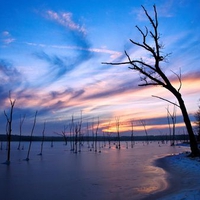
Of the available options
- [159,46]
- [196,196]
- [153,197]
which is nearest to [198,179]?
[153,197]

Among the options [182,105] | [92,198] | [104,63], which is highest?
[104,63]

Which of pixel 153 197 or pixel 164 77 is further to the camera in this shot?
pixel 164 77

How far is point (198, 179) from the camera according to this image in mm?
8820

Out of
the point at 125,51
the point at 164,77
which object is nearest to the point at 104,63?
the point at 125,51

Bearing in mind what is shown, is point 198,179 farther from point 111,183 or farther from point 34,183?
point 34,183

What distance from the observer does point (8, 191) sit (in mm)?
8320

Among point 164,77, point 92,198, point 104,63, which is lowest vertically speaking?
point 92,198

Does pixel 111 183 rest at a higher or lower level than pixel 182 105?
lower

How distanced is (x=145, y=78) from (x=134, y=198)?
879cm

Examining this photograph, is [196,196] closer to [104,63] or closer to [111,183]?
[111,183]

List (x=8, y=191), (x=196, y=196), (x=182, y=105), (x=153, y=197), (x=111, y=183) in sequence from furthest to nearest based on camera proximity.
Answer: (x=182, y=105) → (x=111, y=183) → (x=8, y=191) → (x=153, y=197) → (x=196, y=196)

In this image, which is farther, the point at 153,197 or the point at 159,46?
the point at 159,46

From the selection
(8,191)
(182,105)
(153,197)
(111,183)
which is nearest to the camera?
(153,197)

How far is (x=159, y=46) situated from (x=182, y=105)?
3.35m
